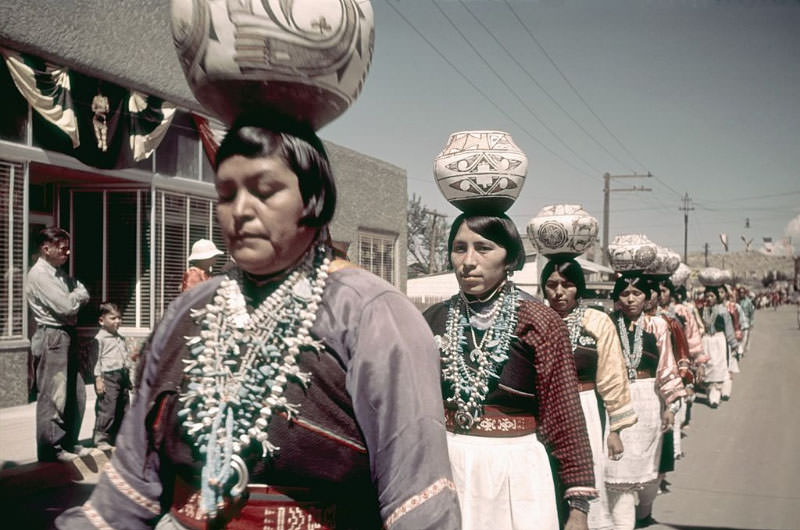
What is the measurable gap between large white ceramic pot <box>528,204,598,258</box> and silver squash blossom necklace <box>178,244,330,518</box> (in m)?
3.46

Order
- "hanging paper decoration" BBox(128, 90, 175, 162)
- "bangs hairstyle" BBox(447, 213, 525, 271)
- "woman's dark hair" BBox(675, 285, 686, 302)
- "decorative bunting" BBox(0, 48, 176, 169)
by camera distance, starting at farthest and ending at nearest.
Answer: "woman's dark hair" BBox(675, 285, 686, 302) < "hanging paper decoration" BBox(128, 90, 175, 162) < "decorative bunting" BBox(0, 48, 176, 169) < "bangs hairstyle" BBox(447, 213, 525, 271)

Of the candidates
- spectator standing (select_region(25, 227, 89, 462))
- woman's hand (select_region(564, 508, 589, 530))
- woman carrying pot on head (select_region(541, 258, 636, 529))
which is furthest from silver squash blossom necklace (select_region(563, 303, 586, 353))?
spectator standing (select_region(25, 227, 89, 462))

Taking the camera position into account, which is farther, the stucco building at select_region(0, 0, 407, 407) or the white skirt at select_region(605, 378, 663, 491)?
the stucco building at select_region(0, 0, 407, 407)

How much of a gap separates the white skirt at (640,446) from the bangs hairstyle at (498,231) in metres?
2.61

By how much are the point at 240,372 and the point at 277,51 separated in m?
0.72

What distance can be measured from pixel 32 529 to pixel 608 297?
1425 centimetres

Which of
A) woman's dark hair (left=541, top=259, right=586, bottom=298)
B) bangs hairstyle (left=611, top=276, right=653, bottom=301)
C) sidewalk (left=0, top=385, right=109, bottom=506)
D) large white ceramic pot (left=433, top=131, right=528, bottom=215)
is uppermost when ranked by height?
large white ceramic pot (left=433, top=131, right=528, bottom=215)

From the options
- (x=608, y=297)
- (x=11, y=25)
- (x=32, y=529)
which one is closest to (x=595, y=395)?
(x=32, y=529)

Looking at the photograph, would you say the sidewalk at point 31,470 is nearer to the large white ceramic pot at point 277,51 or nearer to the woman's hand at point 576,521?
the woman's hand at point 576,521

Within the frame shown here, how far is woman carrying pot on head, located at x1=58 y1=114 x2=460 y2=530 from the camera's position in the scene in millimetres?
1741

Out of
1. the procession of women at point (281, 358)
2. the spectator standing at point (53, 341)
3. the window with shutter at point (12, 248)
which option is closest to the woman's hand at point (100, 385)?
the spectator standing at point (53, 341)

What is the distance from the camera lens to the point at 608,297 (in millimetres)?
17875

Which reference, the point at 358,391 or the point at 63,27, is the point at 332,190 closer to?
the point at 358,391

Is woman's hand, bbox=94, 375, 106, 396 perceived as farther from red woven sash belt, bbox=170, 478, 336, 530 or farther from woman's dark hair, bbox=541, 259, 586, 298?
red woven sash belt, bbox=170, 478, 336, 530
